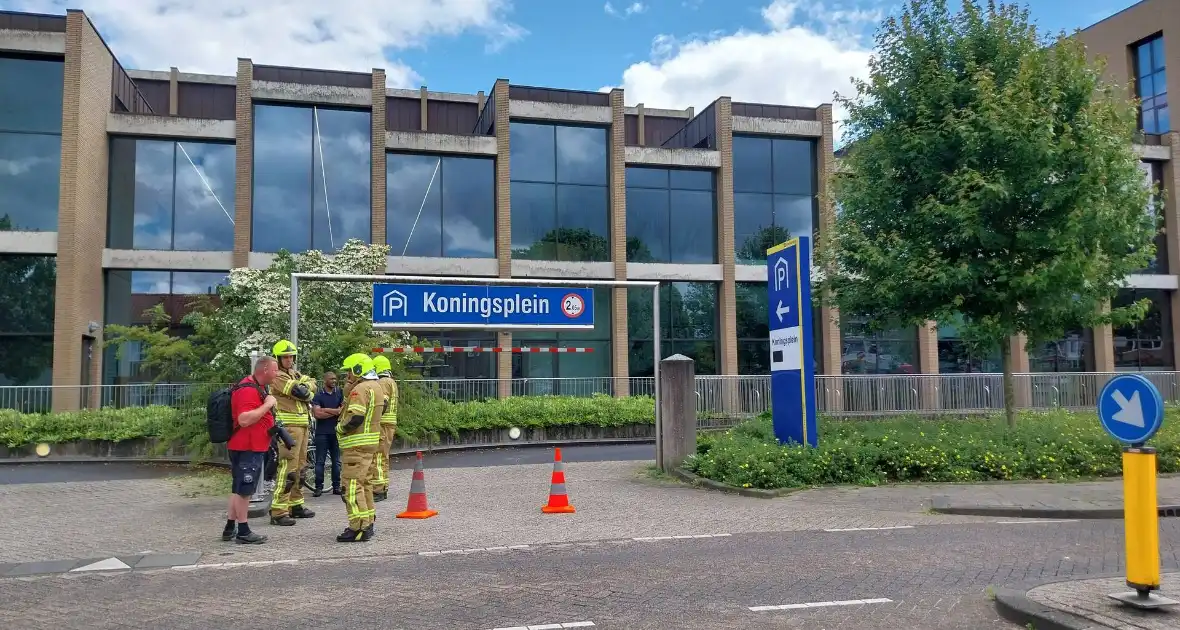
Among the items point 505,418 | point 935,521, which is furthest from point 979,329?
point 505,418

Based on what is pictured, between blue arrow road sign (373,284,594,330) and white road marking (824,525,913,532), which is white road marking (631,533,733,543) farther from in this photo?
blue arrow road sign (373,284,594,330)

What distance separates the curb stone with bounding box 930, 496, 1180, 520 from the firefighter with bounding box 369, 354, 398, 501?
249 inches

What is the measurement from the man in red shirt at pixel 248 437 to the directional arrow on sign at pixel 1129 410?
6.87m

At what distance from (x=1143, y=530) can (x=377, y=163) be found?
24.4m

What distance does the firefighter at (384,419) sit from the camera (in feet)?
31.3

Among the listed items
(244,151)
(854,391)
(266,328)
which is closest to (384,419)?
(266,328)

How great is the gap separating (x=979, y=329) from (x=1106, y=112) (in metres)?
4.02

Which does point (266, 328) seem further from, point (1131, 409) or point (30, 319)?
point (1131, 409)

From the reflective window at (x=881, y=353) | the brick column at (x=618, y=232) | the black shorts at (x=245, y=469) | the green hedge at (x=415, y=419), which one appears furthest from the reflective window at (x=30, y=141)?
the reflective window at (x=881, y=353)

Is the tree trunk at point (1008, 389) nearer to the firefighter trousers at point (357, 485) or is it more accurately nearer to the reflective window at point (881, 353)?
the firefighter trousers at point (357, 485)

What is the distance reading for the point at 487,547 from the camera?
8.27 meters

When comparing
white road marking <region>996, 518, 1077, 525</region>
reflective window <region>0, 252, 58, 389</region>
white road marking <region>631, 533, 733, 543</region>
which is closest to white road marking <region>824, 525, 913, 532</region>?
white road marking <region>996, 518, 1077, 525</region>

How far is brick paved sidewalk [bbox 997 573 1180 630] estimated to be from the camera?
5023 mm

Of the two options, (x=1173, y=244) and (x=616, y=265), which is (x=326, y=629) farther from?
(x=1173, y=244)
